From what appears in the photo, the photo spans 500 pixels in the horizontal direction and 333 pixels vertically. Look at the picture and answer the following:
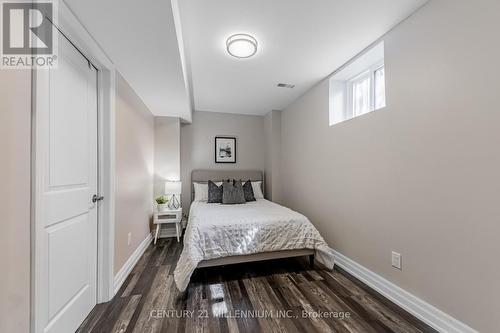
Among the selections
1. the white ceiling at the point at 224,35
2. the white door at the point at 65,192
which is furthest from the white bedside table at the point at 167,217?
the white ceiling at the point at 224,35

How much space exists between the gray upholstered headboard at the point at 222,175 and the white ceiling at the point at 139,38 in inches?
75.4

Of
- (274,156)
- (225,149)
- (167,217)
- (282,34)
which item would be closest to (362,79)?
(282,34)

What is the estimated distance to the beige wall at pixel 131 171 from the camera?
207cm

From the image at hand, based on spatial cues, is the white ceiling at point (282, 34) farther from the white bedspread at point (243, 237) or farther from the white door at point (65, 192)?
the white bedspread at point (243, 237)

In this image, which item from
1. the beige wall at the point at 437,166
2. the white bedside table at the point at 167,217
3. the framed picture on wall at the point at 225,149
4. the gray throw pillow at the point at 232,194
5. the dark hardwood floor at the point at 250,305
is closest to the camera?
the beige wall at the point at 437,166

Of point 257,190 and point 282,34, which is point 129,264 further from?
point 282,34

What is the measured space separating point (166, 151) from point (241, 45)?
2423 mm

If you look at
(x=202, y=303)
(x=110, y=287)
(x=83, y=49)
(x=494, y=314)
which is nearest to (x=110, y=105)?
(x=83, y=49)

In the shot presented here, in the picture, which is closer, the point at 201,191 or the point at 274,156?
the point at 201,191

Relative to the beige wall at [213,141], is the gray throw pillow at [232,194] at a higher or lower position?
lower

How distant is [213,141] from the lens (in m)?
4.29

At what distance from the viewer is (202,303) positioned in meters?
1.77

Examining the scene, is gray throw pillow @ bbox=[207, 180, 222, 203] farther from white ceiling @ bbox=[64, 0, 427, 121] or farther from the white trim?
the white trim

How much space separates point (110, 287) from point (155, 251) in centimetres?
115
